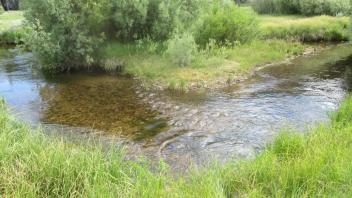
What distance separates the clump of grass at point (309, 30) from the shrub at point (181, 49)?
1061 centimetres

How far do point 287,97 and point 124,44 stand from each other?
9.80 meters

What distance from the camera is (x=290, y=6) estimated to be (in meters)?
38.6

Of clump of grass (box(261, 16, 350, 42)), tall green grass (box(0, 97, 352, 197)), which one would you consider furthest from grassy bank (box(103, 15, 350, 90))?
tall green grass (box(0, 97, 352, 197))

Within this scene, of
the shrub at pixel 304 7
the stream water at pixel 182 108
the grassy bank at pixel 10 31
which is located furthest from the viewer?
the shrub at pixel 304 7

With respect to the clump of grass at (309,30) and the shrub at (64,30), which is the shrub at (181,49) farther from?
the clump of grass at (309,30)

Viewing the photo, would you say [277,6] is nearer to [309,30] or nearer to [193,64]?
[309,30]

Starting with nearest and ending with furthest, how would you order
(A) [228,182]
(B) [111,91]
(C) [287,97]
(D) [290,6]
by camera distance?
(A) [228,182] → (C) [287,97] → (B) [111,91] → (D) [290,6]

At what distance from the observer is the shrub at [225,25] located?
22453 millimetres

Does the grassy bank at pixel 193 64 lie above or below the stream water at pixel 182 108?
above

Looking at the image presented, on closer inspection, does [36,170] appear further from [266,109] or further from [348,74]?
[348,74]

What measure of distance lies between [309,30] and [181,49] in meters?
14.3

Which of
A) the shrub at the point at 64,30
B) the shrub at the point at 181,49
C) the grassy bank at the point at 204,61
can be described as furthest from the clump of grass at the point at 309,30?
the shrub at the point at 64,30

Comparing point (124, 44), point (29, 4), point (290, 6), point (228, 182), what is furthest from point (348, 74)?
point (290, 6)

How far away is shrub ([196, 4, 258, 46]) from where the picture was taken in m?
22.5
